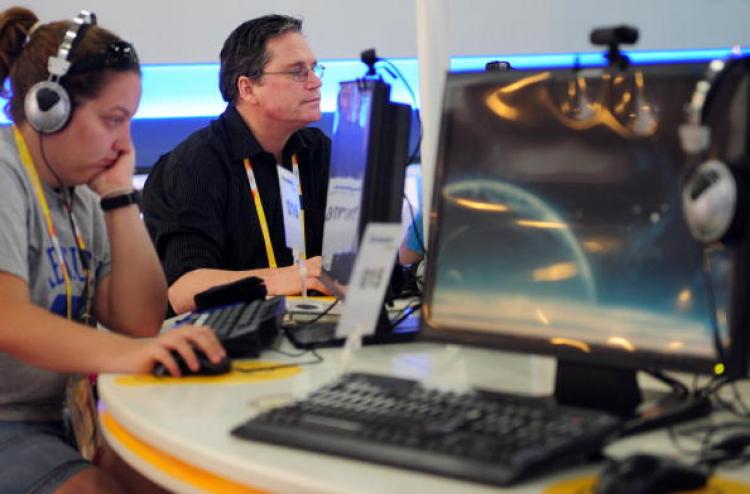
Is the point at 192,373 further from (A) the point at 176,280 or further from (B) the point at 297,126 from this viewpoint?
(B) the point at 297,126

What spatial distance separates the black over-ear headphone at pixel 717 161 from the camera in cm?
111

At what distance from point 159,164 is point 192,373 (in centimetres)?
138

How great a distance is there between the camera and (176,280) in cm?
254

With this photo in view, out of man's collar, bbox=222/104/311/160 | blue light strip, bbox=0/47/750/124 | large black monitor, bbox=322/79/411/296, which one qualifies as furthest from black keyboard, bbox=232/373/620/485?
blue light strip, bbox=0/47/750/124

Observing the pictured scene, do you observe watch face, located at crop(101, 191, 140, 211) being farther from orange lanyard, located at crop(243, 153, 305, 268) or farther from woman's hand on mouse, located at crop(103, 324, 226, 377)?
orange lanyard, located at crop(243, 153, 305, 268)

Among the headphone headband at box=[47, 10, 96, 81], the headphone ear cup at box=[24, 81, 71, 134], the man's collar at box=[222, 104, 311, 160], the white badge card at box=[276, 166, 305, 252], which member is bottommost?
the white badge card at box=[276, 166, 305, 252]

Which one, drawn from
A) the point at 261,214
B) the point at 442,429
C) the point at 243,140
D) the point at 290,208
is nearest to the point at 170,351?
the point at 442,429

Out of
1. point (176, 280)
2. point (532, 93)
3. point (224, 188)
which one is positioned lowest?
point (176, 280)

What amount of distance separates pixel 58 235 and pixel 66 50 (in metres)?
0.32

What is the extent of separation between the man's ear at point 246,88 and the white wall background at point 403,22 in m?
1.05

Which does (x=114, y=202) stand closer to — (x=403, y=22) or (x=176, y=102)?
(x=176, y=102)

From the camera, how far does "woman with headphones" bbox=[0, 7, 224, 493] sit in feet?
5.36

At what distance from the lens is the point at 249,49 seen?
9.71ft

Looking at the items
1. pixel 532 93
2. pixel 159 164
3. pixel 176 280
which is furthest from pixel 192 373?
pixel 159 164
